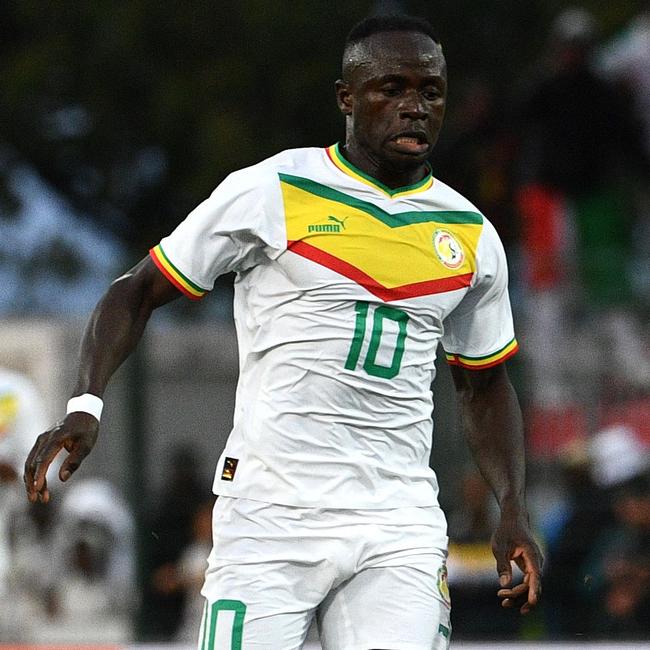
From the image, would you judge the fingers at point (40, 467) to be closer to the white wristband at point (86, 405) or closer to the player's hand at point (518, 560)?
the white wristband at point (86, 405)

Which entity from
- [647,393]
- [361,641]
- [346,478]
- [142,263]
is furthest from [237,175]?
[647,393]

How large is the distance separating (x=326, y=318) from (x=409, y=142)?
0.54 m

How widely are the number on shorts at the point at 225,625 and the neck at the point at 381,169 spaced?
1.25 meters

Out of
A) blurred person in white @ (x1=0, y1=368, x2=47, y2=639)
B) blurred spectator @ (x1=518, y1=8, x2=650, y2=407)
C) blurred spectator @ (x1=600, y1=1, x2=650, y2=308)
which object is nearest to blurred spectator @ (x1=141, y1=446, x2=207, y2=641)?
blurred person in white @ (x1=0, y1=368, x2=47, y2=639)

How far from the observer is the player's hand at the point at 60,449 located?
4.73 m

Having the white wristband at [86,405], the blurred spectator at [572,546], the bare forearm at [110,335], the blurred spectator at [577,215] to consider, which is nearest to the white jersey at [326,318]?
the bare forearm at [110,335]

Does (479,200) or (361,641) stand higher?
(479,200)

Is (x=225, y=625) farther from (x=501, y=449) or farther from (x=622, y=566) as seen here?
(x=622, y=566)

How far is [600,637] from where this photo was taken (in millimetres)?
9773

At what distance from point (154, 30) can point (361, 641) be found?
1002cm

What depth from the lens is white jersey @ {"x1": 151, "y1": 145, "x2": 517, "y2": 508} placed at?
505cm

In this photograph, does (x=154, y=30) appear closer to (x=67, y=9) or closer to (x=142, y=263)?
(x=67, y=9)

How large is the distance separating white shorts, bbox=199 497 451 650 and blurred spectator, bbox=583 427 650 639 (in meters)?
4.92

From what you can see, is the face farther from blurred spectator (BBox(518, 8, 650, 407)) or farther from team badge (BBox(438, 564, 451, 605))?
blurred spectator (BBox(518, 8, 650, 407))
